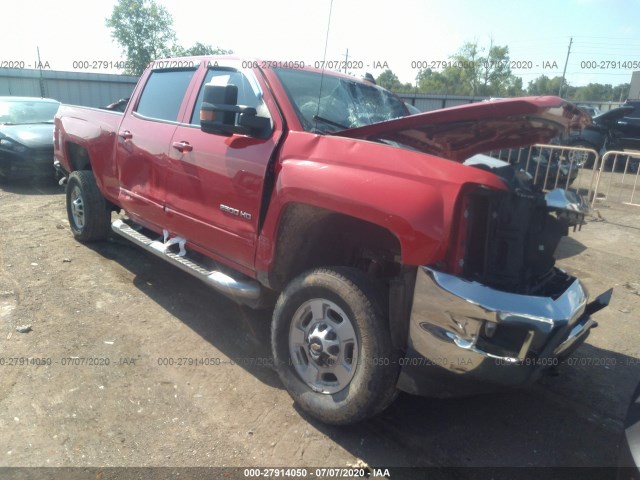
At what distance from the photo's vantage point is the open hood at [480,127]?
92.0 inches

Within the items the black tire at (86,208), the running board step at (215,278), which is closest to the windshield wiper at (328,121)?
the running board step at (215,278)

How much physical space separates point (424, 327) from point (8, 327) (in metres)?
3.46

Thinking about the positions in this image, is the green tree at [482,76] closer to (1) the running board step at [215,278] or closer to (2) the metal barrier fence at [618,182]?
(2) the metal barrier fence at [618,182]

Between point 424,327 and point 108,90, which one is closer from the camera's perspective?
point 424,327

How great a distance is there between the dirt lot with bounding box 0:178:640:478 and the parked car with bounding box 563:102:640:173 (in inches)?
338

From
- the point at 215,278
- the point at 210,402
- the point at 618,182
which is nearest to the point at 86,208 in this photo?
the point at 215,278

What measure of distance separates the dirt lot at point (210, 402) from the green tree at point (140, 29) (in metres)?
43.2

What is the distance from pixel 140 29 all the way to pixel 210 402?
47607mm

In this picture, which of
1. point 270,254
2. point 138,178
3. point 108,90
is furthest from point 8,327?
point 108,90

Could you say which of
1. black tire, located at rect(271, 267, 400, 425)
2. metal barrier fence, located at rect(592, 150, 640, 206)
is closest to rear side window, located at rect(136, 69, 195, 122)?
black tire, located at rect(271, 267, 400, 425)

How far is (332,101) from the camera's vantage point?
3584mm

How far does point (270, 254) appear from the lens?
10.2 ft

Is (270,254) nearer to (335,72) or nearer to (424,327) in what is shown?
(424,327)

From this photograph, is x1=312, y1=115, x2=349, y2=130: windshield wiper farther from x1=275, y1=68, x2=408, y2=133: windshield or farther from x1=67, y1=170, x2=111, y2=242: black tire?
x1=67, y1=170, x2=111, y2=242: black tire
